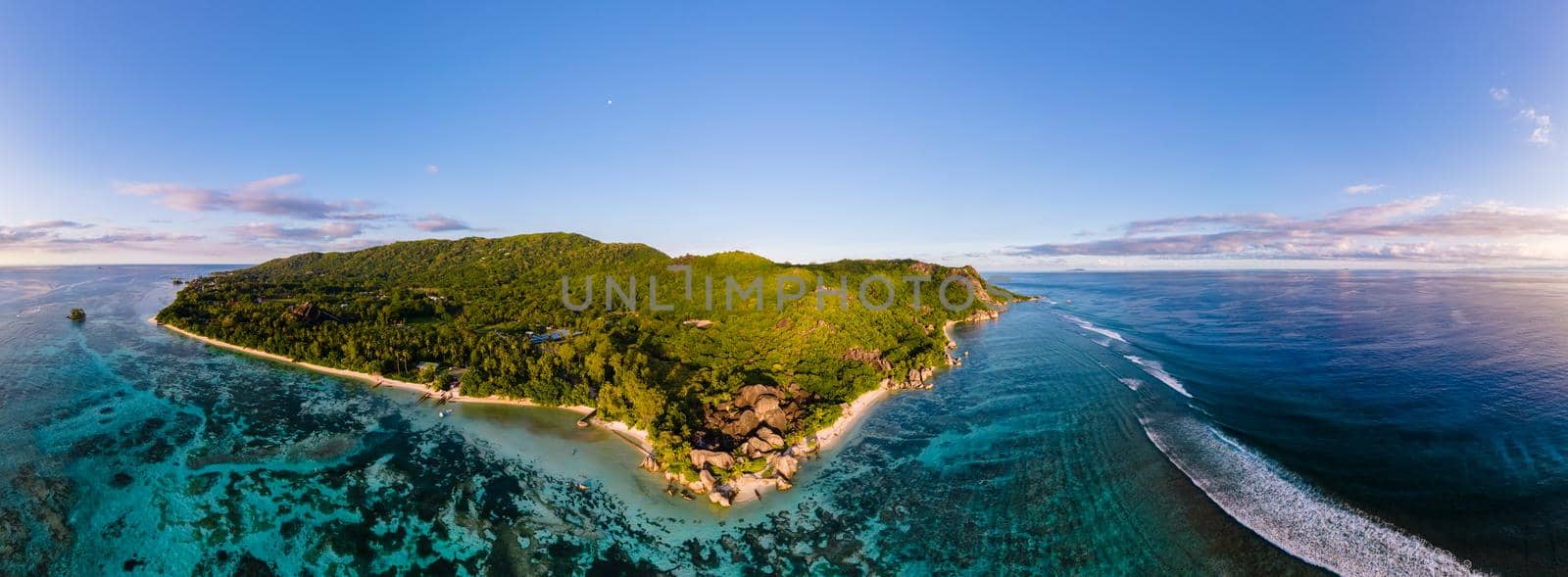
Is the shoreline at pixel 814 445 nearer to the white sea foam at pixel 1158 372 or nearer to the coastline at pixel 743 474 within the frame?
the coastline at pixel 743 474

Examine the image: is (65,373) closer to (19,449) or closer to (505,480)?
(19,449)

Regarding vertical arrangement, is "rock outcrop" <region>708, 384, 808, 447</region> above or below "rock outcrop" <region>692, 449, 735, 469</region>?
above

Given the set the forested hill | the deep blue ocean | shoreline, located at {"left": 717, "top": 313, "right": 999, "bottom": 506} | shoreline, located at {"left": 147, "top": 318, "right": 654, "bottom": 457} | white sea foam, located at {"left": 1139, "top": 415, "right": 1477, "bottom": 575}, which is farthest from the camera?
the forested hill

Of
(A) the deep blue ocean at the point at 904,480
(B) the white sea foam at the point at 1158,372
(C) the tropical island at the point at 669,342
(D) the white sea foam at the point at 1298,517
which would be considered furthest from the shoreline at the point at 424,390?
(B) the white sea foam at the point at 1158,372

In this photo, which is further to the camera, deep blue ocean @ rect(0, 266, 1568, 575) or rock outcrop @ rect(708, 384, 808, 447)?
rock outcrop @ rect(708, 384, 808, 447)

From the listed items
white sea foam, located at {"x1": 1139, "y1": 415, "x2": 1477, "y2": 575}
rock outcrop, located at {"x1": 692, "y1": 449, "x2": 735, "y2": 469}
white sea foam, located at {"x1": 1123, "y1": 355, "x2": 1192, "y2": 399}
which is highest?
white sea foam, located at {"x1": 1123, "y1": 355, "x2": 1192, "y2": 399}

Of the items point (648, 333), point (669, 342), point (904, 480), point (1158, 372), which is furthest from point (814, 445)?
Answer: point (1158, 372)

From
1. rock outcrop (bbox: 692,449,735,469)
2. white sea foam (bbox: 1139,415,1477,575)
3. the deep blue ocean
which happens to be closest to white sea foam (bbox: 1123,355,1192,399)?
the deep blue ocean

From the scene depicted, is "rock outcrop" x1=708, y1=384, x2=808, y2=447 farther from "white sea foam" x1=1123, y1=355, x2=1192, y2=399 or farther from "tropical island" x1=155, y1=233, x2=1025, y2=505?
"white sea foam" x1=1123, y1=355, x2=1192, y2=399
